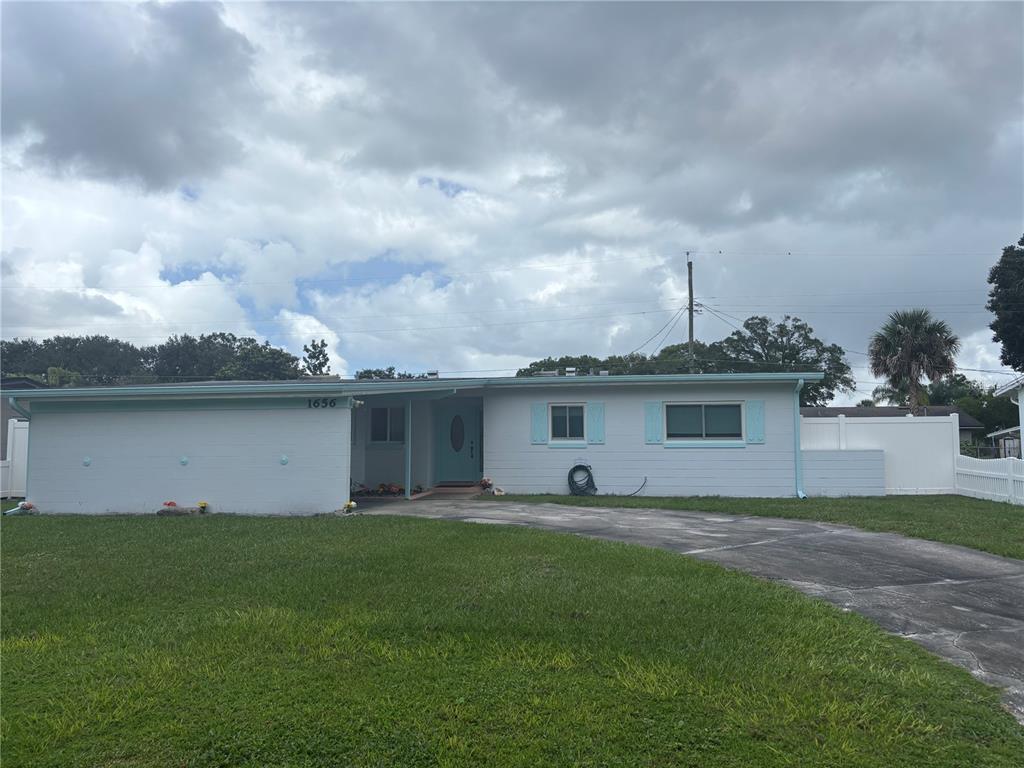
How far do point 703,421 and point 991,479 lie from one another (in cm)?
574

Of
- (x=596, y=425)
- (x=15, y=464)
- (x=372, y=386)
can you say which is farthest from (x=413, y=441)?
(x=15, y=464)

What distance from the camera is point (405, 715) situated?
3.61 meters

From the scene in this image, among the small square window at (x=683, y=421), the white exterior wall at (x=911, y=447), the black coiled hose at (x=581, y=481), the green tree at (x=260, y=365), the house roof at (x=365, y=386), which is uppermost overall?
the green tree at (x=260, y=365)

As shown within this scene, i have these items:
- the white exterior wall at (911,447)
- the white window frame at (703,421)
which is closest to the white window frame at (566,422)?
the white window frame at (703,421)

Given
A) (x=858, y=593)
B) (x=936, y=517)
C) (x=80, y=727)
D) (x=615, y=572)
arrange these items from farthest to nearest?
(x=936, y=517) → (x=615, y=572) → (x=858, y=593) → (x=80, y=727)

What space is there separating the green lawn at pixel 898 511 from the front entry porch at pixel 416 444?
2306mm

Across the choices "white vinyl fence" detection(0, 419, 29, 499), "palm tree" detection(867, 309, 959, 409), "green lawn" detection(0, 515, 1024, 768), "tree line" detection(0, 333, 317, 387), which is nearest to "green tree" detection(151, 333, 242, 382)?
"tree line" detection(0, 333, 317, 387)

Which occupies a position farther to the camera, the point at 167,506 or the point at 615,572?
the point at 167,506

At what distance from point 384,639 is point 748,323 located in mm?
41178

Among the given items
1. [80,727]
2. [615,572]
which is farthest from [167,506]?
[80,727]

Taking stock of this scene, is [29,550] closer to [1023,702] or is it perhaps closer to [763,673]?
[763,673]

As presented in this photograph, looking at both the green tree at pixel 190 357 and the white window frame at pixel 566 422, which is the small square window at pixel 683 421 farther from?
the green tree at pixel 190 357

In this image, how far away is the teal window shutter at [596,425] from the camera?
16172 mm

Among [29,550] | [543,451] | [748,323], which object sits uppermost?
[748,323]
